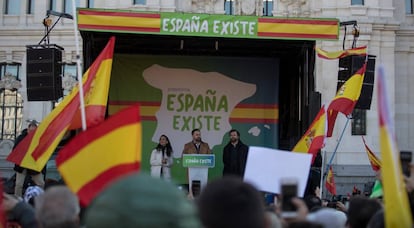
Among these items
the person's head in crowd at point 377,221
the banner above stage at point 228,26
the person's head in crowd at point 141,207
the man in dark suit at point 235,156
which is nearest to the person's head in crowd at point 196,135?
the man in dark suit at point 235,156

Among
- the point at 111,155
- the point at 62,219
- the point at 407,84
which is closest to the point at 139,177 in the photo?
the point at 62,219

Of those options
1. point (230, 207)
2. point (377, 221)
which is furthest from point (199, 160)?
point (230, 207)

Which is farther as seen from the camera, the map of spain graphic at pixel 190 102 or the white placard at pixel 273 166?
the map of spain graphic at pixel 190 102

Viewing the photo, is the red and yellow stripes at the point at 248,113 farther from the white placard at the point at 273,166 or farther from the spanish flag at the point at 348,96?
the white placard at the point at 273,166

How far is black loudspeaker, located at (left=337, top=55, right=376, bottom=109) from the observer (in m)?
12.3

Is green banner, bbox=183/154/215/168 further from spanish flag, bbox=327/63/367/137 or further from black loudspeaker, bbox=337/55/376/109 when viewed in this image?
black loudspeaker, bbox=337/55/376/109

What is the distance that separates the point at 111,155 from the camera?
4156 mm

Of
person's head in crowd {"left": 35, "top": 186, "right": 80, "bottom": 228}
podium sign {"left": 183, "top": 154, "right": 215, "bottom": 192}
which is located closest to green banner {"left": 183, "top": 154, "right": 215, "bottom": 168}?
podium sign {"left": 183, "top": 154, "right": 215, "bottom": 192}

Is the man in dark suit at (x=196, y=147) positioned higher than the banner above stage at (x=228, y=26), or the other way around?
the banner above stage at (x=228, y=26)

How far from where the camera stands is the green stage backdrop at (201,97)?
553 inches

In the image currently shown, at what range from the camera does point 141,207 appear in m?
1.70

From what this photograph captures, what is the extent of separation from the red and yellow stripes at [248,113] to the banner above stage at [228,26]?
A: 335cm

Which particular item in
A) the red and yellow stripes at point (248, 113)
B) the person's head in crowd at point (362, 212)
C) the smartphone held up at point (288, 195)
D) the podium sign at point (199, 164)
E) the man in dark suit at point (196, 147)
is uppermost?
the red and yellow stripes at point (248, 113)

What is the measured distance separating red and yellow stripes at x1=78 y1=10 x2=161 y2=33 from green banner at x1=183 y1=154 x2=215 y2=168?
108 inches
